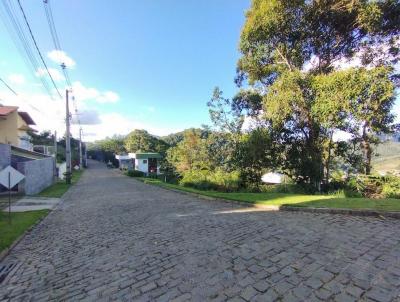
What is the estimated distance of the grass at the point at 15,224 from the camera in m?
6.97

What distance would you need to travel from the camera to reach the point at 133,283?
4.24m

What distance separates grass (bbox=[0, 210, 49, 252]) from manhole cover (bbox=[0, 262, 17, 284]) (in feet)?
2.94

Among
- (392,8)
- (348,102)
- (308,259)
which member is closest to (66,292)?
(308,259)

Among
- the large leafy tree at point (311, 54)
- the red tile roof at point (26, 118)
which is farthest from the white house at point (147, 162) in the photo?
the large leafy tree at point (311, 54)

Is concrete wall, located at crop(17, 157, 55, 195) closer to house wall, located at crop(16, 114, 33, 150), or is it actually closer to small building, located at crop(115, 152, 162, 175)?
house wall, located at crop(16, 114, 33, 150)

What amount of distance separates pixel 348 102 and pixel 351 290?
37.5ft

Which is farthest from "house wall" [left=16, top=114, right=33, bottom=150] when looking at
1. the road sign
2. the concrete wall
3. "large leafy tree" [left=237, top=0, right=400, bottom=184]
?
"large leafy tree" [left=237, top=0, right=400, bottom=184]

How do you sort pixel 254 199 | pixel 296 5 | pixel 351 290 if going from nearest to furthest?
pixel 351 290 < pixel 254 199 < pixel 296 5

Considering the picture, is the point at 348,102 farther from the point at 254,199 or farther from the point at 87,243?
the point at 87,243

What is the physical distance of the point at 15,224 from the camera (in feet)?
28.7

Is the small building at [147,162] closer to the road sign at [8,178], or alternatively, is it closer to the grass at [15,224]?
the grass at [15,224]

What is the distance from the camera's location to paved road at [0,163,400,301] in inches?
150

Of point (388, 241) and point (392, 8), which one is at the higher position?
point (392, 8)

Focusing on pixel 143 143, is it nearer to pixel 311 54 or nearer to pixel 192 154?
pixel 192 154
